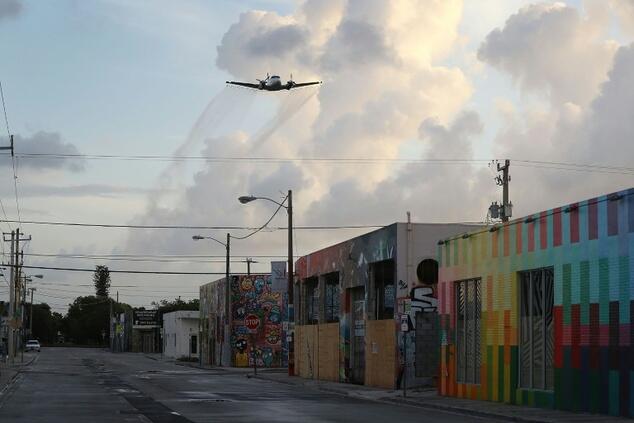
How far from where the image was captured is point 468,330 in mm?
32312

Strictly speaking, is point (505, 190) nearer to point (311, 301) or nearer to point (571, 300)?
point (311, 301)

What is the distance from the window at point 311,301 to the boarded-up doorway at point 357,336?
726cm

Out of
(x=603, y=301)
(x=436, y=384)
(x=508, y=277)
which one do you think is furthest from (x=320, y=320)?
(x=603, y=301)

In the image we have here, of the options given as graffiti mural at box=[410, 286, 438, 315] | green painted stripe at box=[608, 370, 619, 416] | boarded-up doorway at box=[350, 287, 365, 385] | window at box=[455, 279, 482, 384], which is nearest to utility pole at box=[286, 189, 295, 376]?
boarded-up doorway at box=[350, 287, 365, 385]

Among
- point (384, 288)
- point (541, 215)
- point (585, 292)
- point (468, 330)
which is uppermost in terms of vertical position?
point (541, 215)

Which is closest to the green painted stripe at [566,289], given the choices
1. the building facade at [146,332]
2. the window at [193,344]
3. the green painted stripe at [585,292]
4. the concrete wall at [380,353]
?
the green painted stripe at [585,292]

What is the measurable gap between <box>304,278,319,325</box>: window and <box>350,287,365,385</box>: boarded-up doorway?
7.26m

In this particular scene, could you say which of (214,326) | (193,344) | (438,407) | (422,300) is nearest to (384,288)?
(422,300)

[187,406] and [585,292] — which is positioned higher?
[585,292]

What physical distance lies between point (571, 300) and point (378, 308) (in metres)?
16.2

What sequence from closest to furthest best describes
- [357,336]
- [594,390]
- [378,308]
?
[594,390] → [378,308] → [357,336]

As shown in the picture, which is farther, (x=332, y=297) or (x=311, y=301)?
(x=311, y=301)

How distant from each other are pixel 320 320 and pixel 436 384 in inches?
550

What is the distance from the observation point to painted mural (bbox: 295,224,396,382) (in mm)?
39625
